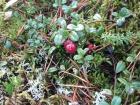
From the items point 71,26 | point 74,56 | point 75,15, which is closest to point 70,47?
point 74,56

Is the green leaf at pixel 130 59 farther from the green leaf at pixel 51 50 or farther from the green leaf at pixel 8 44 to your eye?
the green leaf at pixel 8 44

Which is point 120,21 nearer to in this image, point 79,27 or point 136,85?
point 79,27

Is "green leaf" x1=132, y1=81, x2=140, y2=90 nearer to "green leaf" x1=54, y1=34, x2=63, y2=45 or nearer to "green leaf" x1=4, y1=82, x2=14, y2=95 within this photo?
"green leaf" x1=54, y1=34, x2=63, y2=45

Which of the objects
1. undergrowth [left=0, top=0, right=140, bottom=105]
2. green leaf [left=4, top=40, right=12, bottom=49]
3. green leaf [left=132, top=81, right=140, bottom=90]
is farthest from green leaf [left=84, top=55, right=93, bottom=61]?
green leaf [left=4, top=40, right=12, bottom=49]

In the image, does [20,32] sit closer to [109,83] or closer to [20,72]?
[20,72]

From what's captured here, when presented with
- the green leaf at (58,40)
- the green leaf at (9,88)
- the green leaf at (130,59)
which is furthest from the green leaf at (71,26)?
the green leaf at (9,88)

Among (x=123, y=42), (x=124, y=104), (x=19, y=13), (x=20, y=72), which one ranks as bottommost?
(x=124, y=104)

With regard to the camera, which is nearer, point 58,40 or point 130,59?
point 130,59

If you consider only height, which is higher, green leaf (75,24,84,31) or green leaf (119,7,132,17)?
green leaf (119,7,132,17)

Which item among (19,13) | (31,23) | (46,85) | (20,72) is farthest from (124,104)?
(19,13)

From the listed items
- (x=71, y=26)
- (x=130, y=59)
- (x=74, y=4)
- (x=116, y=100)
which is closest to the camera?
(x=116, y=100)

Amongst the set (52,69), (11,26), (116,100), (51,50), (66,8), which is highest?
(66,8)
